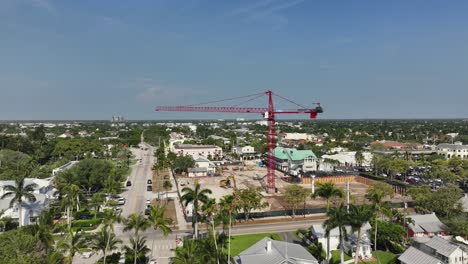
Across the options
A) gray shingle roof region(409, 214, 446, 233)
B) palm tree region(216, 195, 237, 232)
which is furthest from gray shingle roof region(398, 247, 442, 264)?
palm tree region(216, 195, 237, 232)

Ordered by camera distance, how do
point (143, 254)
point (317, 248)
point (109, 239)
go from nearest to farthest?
point (109, 239)
point (143, 254)
point (317, 248)

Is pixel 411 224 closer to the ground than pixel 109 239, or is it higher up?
closer to the ground

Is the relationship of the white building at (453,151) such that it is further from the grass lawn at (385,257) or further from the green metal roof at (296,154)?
the grass lawn at (385,257)

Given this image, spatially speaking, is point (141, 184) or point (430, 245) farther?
point (141, 184)

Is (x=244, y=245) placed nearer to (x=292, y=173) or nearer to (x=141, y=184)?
(x=141, y=184)

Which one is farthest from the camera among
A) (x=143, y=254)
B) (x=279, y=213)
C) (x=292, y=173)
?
(x=292, y=173)

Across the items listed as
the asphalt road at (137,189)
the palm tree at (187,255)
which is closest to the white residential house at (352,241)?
the palm tree at (187,255)

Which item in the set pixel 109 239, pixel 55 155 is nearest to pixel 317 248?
pixel 109 239
